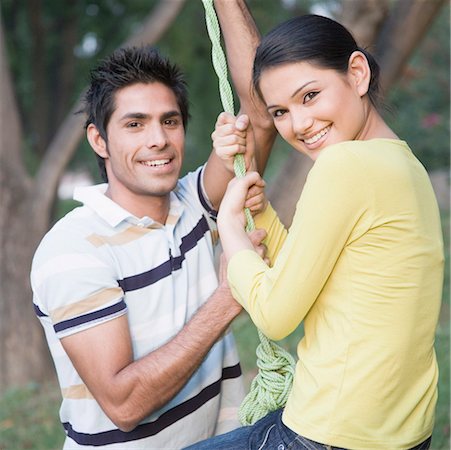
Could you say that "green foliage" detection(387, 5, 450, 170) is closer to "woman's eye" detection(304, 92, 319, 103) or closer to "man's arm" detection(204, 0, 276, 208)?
"man's arm" detection(204, 0, 276, 208)

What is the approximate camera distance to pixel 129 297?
6.95 feet

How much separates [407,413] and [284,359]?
409mm

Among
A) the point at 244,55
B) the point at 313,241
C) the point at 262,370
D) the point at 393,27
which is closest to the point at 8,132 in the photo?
the point at 393,27

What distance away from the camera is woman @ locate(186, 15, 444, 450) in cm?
161

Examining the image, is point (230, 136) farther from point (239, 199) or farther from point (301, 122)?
point (301, 122)

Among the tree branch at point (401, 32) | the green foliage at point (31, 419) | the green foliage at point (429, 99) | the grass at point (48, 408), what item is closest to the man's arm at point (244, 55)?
the grass at point (48, 408)

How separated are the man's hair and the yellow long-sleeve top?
869 mm

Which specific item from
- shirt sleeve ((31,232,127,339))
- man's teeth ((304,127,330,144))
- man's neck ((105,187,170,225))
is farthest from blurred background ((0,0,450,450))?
shirt sleeve ((31,232,127,339))

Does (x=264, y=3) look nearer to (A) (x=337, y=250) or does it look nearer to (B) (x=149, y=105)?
(B) (x=149, y=105)

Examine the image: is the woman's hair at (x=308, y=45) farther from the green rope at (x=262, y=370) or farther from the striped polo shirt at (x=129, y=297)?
the striped polo shirt at (x=129, y=297)

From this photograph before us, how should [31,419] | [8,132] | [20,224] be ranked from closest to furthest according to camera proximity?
[31,419]
[8,132]
[20,224]

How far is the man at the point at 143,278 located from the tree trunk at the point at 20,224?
3.44 meters

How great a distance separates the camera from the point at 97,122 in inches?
94.3

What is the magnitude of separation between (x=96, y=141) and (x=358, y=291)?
1117 millimetres
